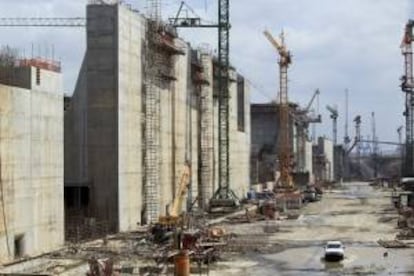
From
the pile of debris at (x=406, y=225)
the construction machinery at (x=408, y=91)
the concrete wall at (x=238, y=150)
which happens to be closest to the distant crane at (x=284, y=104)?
the concrete wall at (x=238, y=150)

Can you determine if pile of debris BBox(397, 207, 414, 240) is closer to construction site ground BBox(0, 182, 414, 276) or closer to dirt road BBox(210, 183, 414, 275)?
dirt road BBox(210, 183, 414, 275)

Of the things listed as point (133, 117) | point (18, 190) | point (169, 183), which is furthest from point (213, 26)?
point (18, 190)

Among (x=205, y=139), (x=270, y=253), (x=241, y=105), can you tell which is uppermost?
(x=241, y=105)

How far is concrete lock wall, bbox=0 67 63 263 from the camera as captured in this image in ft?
182

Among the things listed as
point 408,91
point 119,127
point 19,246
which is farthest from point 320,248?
point 408,91

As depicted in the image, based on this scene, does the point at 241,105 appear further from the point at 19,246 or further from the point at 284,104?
the point at 19,246

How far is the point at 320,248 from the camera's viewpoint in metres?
67.9

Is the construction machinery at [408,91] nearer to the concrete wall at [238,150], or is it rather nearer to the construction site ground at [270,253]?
the concrete wall at [238,150]

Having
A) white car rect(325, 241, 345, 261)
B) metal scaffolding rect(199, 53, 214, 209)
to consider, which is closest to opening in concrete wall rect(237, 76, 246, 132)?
metal scaffolding rect(199, 53, 214, 209)

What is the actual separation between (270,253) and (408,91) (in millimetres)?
124187

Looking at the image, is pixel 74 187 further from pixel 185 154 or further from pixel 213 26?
pixel 213 26

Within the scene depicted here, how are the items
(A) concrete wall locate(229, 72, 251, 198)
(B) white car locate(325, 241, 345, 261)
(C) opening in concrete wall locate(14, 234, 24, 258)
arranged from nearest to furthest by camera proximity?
(C) opening in concrete wall locate(14, 234, 24, 258)
(B) white car locate(325, 241, 345, 261)
(A) concrete wall locate(229, 72, 251, 198)

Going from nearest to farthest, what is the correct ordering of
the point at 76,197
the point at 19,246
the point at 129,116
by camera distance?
the point at 19,246
the point at 76,197
the point at 129,116

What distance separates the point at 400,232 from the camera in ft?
269
